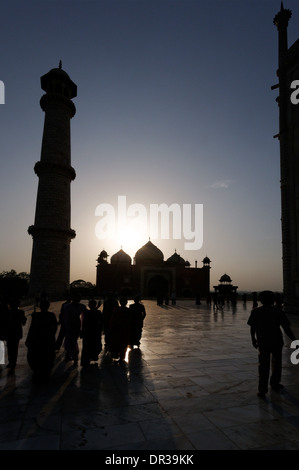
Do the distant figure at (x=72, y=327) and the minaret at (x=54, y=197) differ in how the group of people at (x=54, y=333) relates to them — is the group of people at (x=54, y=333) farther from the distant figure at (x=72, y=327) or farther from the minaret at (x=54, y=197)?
the minaret at (x=54, y=197)

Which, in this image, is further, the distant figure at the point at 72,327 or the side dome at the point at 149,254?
the side dome at the point at 149,254

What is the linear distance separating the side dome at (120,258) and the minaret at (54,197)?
17930 mm

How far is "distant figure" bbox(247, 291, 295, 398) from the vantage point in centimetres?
415

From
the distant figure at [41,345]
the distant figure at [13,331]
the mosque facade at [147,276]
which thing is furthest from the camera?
the mosque facade at [147,276]

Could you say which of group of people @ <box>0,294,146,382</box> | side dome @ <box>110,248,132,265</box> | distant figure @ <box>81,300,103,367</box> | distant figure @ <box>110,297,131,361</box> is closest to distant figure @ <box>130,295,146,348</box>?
group of people @ <box>0,294,146,382</box>

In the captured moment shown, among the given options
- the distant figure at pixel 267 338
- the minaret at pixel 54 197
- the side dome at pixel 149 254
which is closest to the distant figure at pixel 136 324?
the distant figure at pixel 267 338

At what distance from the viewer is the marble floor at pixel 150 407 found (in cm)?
287

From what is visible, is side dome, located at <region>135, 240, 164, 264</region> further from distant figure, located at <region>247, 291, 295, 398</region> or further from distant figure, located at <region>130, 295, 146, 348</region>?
distant figure, located at <region>247, 291, 295, 398</region>

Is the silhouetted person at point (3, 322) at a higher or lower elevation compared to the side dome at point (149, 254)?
lower

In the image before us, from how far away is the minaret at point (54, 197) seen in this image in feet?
81.0

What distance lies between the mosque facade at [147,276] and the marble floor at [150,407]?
3487cm

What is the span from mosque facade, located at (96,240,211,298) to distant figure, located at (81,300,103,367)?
34.3 m

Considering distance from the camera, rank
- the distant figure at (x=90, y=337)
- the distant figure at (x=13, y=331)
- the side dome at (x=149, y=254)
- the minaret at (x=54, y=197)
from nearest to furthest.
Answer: the distant figure at (x=13, y=331), the distant figure at (x=90, y=337), the minaret at (x=54, y=197), the side dome at (x=149, y=254)
